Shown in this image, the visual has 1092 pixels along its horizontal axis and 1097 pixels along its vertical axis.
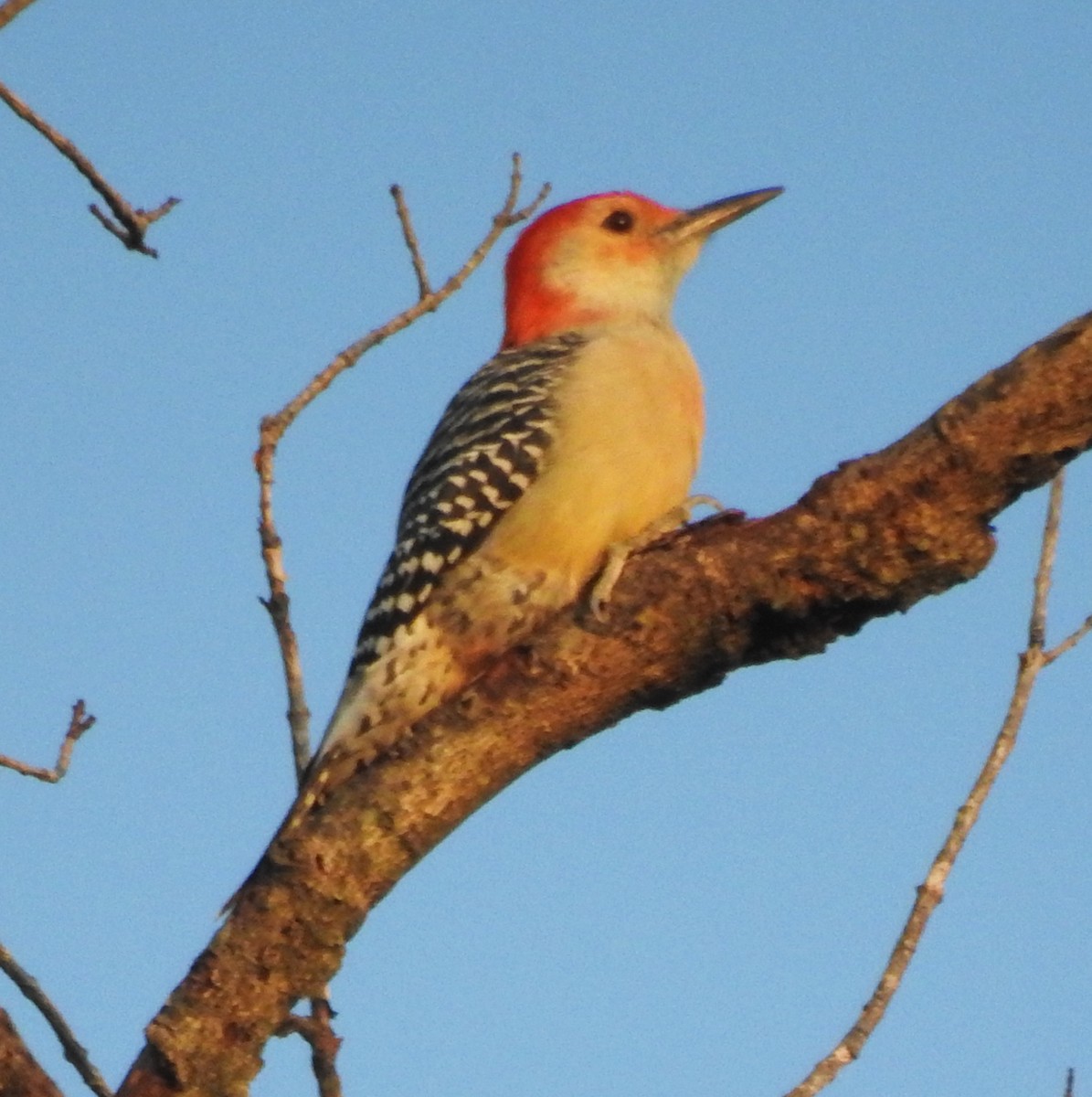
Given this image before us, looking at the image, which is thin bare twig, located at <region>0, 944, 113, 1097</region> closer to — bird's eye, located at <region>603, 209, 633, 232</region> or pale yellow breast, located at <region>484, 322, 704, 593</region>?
pale yellow breast, located at <region>484, 322, 704, 593</region>

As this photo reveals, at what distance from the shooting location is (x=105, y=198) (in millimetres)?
4574

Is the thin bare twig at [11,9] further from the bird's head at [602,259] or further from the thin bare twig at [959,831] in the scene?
the bird's head at [602,259]

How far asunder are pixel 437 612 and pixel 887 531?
233cm

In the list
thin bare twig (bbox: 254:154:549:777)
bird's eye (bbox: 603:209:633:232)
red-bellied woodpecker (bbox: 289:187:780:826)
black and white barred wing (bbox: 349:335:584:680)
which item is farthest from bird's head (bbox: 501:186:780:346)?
thin bare twig (bbox: 254:154:549:777)

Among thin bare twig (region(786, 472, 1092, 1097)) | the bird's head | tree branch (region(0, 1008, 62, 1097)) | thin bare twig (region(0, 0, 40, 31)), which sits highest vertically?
the bird's head

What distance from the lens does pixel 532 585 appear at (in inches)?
252

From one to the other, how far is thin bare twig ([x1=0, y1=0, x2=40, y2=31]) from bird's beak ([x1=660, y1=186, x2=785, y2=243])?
523cm

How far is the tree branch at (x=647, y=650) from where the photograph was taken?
4.43 metres

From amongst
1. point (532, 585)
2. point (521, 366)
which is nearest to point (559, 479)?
point (532, 585)

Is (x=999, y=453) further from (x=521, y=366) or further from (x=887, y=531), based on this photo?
(x=521, y=366)

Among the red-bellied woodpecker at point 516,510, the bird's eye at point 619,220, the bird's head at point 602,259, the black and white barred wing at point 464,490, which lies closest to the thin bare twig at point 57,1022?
the red-bellied woodpecker at point 516,510

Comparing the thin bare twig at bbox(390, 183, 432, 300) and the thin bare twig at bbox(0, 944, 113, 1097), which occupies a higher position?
the thin bare twig at bbox(390, 183, 432, 300)

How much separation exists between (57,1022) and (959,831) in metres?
2.41

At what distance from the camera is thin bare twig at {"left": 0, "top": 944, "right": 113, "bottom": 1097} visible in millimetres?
4422
